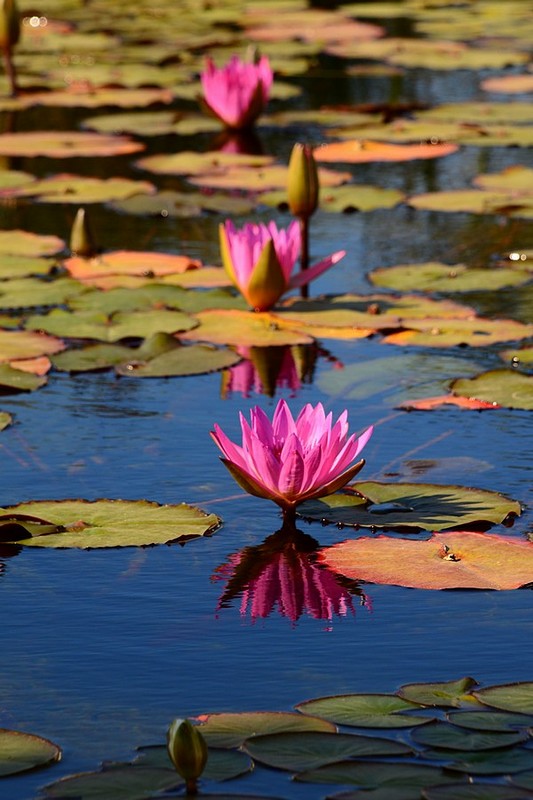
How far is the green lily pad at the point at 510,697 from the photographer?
227cm

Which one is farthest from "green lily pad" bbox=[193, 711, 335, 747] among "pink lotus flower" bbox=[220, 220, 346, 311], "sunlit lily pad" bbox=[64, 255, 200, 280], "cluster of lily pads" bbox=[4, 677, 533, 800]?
"sunlit lily pad" bbox=[64, 255, 200, 280]

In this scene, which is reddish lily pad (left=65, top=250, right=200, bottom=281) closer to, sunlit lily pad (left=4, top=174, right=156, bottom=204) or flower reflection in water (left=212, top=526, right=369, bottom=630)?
sunlit lily pad (left=4, top=174, right=156, bottom=204)

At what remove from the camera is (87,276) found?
5.11m

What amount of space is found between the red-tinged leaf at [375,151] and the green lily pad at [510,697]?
472 centimetres

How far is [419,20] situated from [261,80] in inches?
177

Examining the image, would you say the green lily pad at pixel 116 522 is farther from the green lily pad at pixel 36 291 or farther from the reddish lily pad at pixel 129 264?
the reddish lily pad at pixel 129 264

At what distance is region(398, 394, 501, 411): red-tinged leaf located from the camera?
3.82 m

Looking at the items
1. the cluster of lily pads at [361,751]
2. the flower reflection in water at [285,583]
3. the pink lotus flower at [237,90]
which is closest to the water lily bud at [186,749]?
the cluster of lily pads at [361,751]

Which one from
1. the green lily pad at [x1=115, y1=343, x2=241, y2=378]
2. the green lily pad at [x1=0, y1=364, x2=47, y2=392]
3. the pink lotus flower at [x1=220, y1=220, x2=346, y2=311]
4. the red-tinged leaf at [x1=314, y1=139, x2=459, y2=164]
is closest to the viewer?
the green lily pad at [x1=0, y1=364, x2=47, y2=392]

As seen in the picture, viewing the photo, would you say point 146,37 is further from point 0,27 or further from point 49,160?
point 49,160

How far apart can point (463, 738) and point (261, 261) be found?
2577mm

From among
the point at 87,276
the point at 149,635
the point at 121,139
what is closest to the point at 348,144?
the point at 121,139

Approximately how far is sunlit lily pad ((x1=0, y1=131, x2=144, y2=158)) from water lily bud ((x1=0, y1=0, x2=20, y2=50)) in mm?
880

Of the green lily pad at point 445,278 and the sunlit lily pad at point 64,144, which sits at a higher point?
the sunlit lily pad at point 64,144
